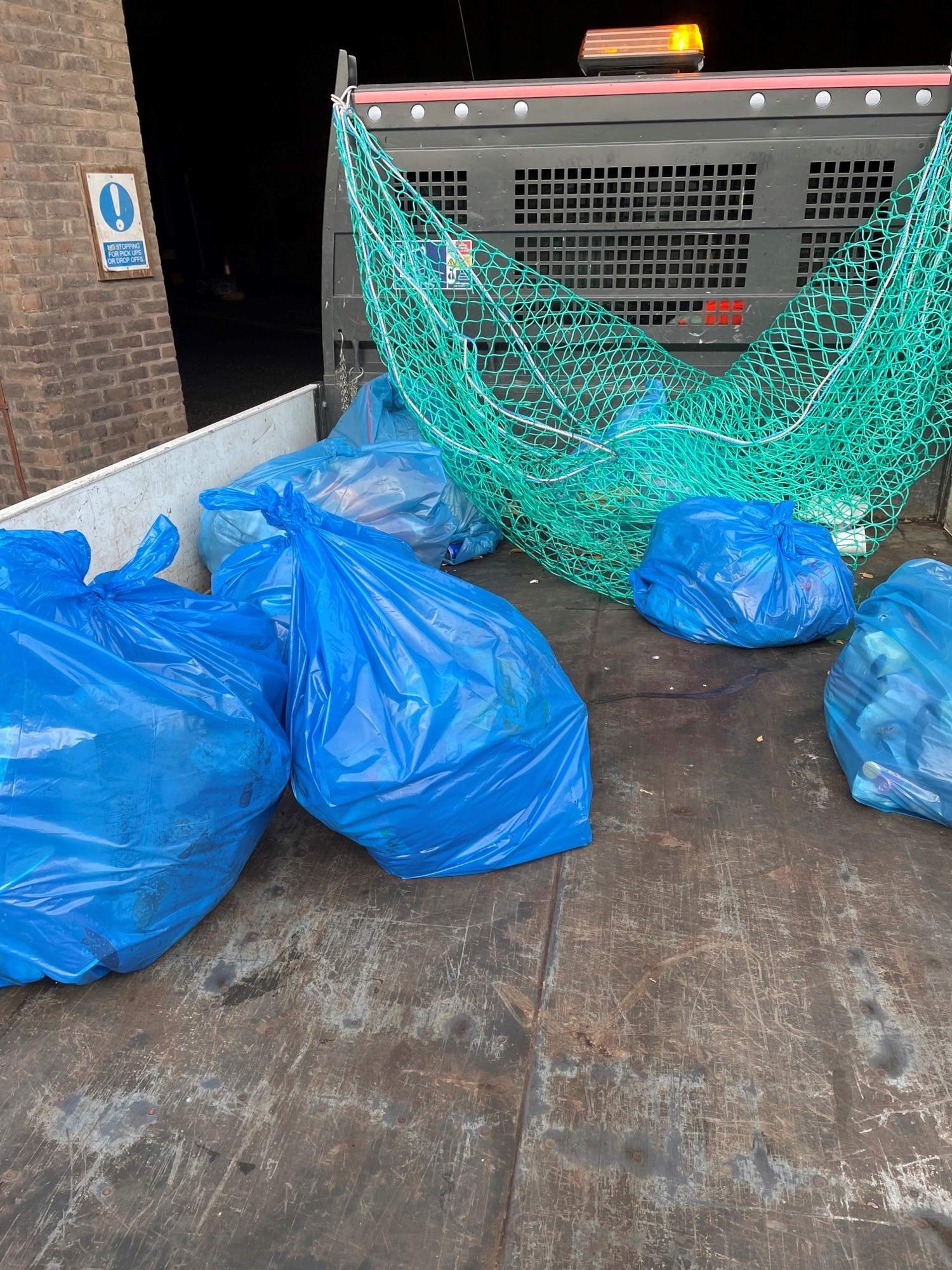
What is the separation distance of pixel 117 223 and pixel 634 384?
2526 millimetres

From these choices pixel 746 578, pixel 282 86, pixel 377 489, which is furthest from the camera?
pixel 282 86

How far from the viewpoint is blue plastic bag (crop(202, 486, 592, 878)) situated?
1.77 m

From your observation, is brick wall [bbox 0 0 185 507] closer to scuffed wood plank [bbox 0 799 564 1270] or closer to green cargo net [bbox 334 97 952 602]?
green cargo net [bbox 334 97 952 602]

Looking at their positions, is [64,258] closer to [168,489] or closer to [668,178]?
[168,489]

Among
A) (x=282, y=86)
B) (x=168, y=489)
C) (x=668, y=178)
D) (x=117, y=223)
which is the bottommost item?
(x=168, y=489)

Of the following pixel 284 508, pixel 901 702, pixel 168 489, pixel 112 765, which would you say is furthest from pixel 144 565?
pixel 901 702

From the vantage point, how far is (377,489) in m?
3.21

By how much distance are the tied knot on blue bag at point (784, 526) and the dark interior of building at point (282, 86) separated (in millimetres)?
4448

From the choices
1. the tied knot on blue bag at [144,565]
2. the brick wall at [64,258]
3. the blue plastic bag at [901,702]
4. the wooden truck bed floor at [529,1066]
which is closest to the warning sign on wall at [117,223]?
the brick wall at [64,258]

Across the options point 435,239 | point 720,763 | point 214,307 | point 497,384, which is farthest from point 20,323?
point 214,307

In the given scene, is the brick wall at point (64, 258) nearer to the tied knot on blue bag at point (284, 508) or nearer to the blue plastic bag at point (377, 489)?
the blue plastic bag at point (377, 489)

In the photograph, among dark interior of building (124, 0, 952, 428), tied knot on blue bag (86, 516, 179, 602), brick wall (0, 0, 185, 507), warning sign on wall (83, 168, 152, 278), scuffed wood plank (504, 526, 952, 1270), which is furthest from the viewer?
dark interior of building (124, 0, 952, 428)

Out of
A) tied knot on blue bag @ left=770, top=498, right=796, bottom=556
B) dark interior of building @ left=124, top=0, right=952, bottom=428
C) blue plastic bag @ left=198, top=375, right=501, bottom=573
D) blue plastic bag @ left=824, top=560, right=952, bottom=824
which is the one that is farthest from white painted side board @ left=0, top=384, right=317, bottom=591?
dark interior of building @ left=124, top=0, right=952, bottom=428

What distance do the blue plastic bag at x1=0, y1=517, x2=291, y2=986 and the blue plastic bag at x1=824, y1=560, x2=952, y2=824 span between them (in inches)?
53.9
